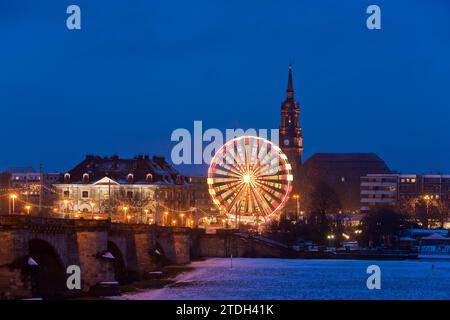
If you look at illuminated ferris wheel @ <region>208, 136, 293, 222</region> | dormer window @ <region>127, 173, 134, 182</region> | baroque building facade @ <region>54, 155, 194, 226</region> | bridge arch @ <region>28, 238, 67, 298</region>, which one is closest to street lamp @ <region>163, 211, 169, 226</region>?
baroque building facade @ <region>54, 155, 194, 226</region>

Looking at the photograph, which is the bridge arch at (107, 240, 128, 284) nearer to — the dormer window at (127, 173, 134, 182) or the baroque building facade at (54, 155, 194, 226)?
the baroque building facade at (54, 155, 194, 226)

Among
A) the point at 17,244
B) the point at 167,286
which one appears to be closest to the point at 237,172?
the point at 167,286

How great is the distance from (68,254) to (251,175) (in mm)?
63479

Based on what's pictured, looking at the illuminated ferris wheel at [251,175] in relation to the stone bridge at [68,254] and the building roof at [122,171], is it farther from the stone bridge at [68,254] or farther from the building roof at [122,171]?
the building roof at [122,171]

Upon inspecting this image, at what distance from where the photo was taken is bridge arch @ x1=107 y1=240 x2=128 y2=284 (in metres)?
87.6

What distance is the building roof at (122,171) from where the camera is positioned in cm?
16038

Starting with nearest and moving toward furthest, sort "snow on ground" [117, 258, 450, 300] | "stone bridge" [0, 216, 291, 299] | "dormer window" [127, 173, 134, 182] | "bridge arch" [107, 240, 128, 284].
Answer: "stone bridge" [0, 216, 291, 299]
"snow on ground" [117, 258, 450, 300]
"bridge arch" [107, 240, 128, 284]
"dormer window" [127, 173, 134, 182]

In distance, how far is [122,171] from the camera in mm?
161625

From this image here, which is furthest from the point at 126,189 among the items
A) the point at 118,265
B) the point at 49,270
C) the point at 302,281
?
the point at 49,270

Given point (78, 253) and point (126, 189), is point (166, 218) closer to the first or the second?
point (126, 189)

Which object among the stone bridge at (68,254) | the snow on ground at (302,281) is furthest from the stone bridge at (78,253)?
the snow on ground at (302,281)
